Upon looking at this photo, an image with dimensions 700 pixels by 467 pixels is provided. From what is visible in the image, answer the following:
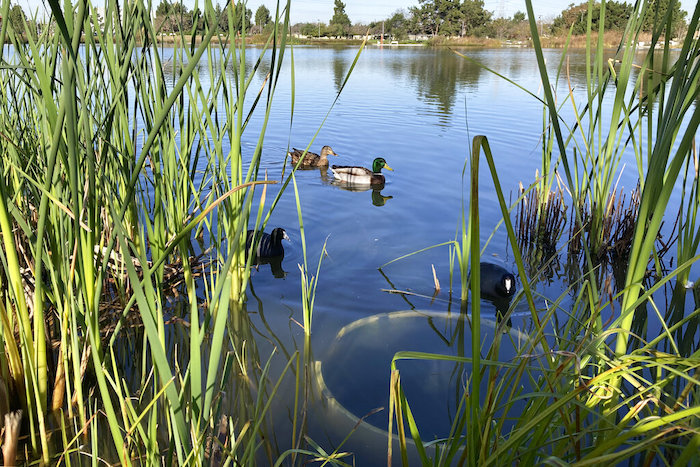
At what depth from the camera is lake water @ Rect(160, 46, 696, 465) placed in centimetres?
228

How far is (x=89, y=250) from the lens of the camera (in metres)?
1.59

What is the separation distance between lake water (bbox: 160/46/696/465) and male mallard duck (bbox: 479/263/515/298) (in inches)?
3.3

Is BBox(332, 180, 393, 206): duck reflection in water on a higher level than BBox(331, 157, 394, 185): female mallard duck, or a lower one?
lower

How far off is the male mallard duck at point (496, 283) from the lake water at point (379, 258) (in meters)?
0.08

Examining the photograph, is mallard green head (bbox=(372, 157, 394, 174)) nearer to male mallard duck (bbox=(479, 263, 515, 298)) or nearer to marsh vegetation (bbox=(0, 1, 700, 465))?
marsh vegetation (bbox=(0, 1, 700, 465))

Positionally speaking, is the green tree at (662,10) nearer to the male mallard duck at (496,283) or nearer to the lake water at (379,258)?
the lake water at (379,258)

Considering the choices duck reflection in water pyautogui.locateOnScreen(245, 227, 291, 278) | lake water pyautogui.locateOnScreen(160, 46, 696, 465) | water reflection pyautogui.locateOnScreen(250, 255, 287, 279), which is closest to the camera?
lake water pyautogui.locateOnScreen(160, 46, 696, 465)

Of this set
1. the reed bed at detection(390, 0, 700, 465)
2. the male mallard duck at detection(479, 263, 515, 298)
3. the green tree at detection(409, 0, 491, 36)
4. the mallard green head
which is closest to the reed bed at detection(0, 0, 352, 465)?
the reed bed at detection(390, 0, 700, 465)

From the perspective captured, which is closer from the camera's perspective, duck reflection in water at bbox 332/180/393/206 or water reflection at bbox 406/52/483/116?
duck reflection in water at bbox 332/180/393/206

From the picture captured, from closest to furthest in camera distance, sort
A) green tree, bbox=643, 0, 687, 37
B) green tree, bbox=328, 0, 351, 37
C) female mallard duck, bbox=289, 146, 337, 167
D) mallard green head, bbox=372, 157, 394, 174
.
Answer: green tree, bbox=643, 0, 687, 37 → mallard green head, bbox=372, 157, 394, 174 → female mallard duck, bbox=289, 146, 337, 167 → green tree, bbox=328, 0, 351, 37

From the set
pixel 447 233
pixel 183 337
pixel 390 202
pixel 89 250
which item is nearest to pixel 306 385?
pixel 183 337

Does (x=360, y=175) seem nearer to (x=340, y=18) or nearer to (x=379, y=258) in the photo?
(x=379, y=258)

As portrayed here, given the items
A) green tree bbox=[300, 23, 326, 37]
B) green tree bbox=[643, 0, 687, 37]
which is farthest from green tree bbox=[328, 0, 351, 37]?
green tree bbox=[643, 0, 687, 37]

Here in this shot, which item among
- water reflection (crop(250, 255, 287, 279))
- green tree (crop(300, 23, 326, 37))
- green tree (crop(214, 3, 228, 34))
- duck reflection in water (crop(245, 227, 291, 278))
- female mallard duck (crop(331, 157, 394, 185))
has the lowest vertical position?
water reflection (crop(250, 255, 287, 279))
